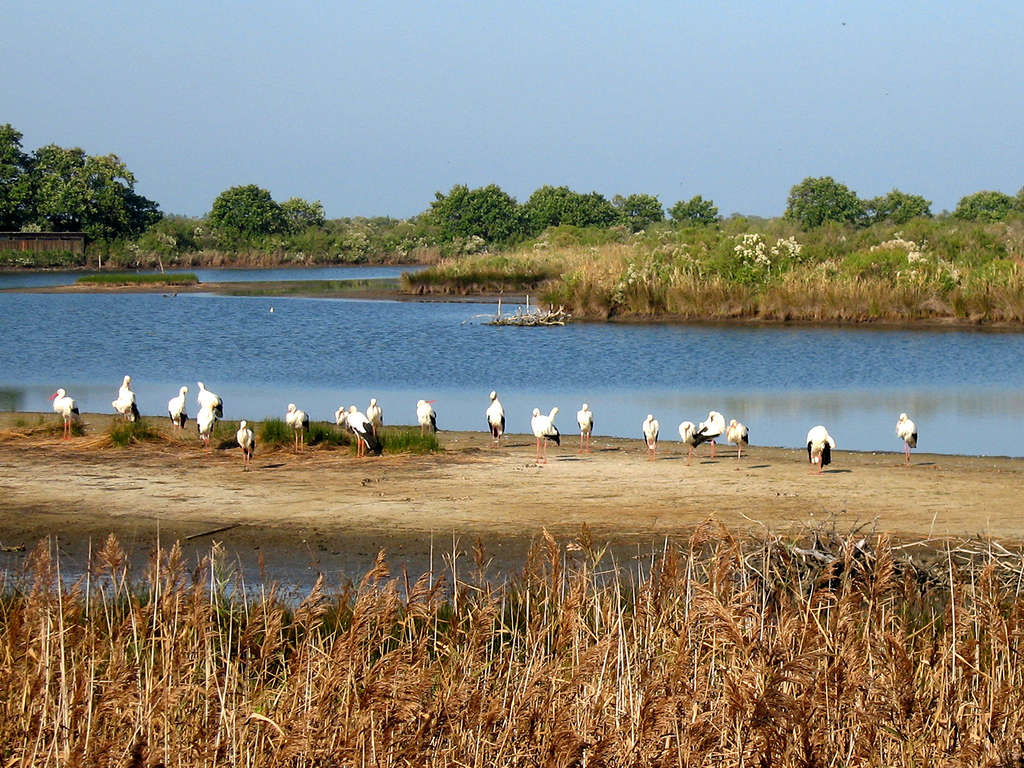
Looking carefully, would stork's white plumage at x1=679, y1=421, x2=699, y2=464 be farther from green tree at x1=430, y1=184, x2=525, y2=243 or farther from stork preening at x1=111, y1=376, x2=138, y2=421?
green tree at x1=430, y1=184, x2=525, y2=243

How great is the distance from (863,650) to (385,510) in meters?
7.82

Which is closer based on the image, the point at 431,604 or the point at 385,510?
the point at 431,604

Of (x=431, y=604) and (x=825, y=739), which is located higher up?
(x=431, y=604)

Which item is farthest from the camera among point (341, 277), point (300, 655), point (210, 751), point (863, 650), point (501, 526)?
point (341, 277)

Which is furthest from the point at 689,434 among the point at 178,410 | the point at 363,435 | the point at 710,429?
the point at 178,410

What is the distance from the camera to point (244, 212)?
111 metres

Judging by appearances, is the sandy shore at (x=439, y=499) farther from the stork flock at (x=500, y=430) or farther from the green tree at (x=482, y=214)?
the green tree at (x=482, y=214)

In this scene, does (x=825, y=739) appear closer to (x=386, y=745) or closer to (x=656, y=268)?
(x=386, y=745)

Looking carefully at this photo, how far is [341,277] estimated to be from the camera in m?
86.9

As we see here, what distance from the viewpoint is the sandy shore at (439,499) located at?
1197cm

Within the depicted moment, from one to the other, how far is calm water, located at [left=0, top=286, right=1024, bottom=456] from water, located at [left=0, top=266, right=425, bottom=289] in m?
28.9

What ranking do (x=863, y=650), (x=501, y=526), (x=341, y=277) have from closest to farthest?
1. (x=863, y=650)
2. (x=501, y=526)
3. (x=341, y=277)

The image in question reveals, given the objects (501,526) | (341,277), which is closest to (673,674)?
(501,526)

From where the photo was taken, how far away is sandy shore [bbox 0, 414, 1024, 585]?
39.3 feet
